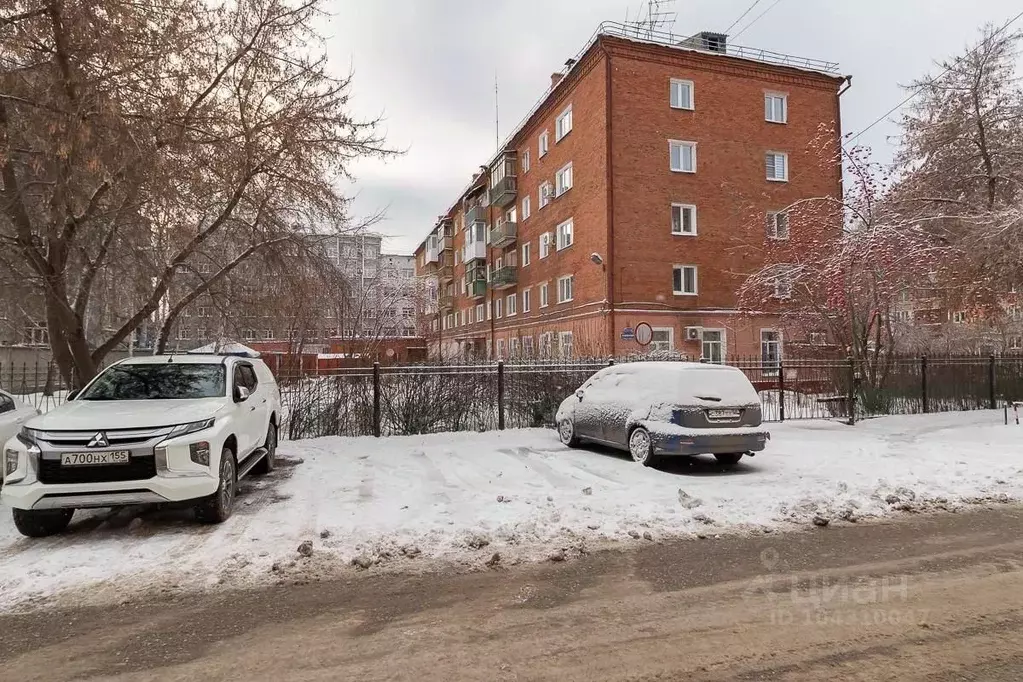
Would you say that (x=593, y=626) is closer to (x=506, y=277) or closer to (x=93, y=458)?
(x=93, y=458)

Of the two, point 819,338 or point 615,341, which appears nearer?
point 819,338

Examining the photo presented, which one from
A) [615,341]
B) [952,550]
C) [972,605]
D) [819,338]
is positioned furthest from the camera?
[615,341]

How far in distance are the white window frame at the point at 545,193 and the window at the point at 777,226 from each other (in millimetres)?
10655

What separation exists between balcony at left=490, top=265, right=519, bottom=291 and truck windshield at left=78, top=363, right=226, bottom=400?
95.2ft

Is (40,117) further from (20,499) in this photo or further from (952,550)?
(952,550)

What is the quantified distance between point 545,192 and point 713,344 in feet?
37.9

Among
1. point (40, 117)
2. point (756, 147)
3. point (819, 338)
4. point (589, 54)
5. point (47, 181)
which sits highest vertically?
point (589, 54)

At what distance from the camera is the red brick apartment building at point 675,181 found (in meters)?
25.2

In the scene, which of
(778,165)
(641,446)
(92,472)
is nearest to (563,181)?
(778,165)

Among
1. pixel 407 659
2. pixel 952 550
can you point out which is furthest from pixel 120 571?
pixel 952 550

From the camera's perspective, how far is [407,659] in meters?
3.42

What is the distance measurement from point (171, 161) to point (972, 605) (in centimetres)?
924

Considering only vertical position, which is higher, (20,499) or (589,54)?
(589,54)

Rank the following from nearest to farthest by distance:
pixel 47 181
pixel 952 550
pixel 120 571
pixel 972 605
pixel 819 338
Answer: pixel 972 605
pixel 120 571
pixel 952 550
pixel 47 181
pixel 819 338
